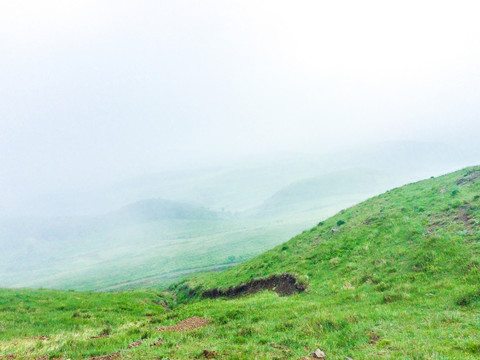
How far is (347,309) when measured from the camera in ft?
50.8

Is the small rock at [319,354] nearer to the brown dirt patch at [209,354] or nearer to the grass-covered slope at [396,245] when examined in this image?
the brown dirt patch at [209,354]

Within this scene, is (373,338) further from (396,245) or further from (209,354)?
(396,245)

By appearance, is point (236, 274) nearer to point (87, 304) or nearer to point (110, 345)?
point (87, 304)

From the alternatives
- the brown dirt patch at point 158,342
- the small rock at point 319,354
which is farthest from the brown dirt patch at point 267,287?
the brown dirt patch at point 158,342

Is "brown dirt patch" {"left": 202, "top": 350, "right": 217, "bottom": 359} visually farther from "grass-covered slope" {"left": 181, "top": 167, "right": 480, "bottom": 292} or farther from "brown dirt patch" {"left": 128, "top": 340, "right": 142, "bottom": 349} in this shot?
"grass-covered slope" {"left": 181, "top": 167, "right": 480, "bottom": 292}

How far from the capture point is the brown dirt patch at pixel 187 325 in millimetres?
15588

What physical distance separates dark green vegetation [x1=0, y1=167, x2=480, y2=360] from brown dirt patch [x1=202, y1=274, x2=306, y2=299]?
873 millimetres

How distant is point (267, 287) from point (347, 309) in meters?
14.2

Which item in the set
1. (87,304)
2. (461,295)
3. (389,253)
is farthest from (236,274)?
(461,295)

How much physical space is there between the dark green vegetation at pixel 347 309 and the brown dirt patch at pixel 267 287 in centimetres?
87

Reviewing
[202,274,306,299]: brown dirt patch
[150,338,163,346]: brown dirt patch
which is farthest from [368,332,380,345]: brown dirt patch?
[202,274,306,299]: brown dirt patch

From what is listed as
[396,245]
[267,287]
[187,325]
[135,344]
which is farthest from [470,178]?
[135,344]

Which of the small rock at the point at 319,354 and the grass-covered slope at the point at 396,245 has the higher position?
the small rock at the point at 319,354

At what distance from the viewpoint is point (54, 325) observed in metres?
21.2
